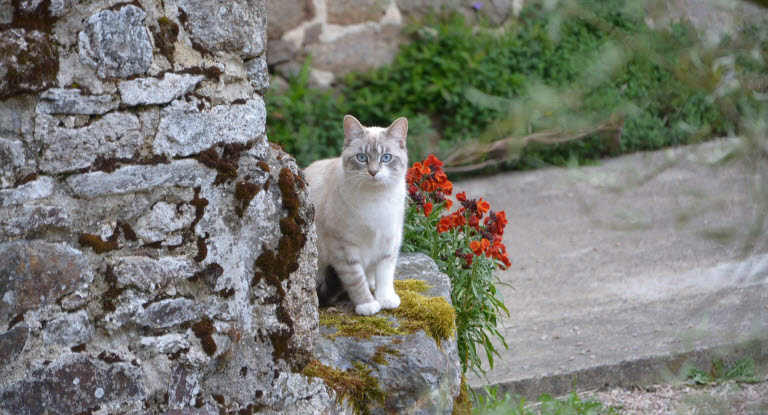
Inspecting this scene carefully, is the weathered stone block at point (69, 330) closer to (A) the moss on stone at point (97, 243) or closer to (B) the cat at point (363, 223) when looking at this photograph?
(A) the moss on stone at point (97, 243)

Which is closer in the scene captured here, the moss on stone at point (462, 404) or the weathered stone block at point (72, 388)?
the weathered stone block at point (72, 388)

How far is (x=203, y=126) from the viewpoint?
6.94ft

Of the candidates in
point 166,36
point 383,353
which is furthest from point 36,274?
point 383,353

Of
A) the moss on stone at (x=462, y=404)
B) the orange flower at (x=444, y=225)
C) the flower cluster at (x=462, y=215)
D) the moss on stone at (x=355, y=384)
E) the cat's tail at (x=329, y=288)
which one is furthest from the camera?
the orange flower at (x=444, y=225)

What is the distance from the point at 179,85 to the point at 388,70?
533 centimetres

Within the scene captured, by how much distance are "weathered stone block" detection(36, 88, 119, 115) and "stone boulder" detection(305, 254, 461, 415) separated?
1030 mm

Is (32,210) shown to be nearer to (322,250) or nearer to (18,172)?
(18,172)

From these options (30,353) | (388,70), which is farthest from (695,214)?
(388,70)

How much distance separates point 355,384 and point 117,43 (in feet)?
4.33

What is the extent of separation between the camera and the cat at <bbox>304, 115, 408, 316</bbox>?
303 cm

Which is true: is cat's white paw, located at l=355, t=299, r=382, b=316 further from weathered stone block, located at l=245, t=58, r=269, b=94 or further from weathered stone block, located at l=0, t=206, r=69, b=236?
weathered stone block, located at l=0, t=206, r=69, b=236

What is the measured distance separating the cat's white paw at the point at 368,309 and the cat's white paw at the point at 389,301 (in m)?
0.03

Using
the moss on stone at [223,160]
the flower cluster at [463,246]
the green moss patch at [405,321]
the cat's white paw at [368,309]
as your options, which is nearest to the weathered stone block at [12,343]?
the moss on stone at [223,160]

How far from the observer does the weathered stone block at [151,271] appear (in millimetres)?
2016
